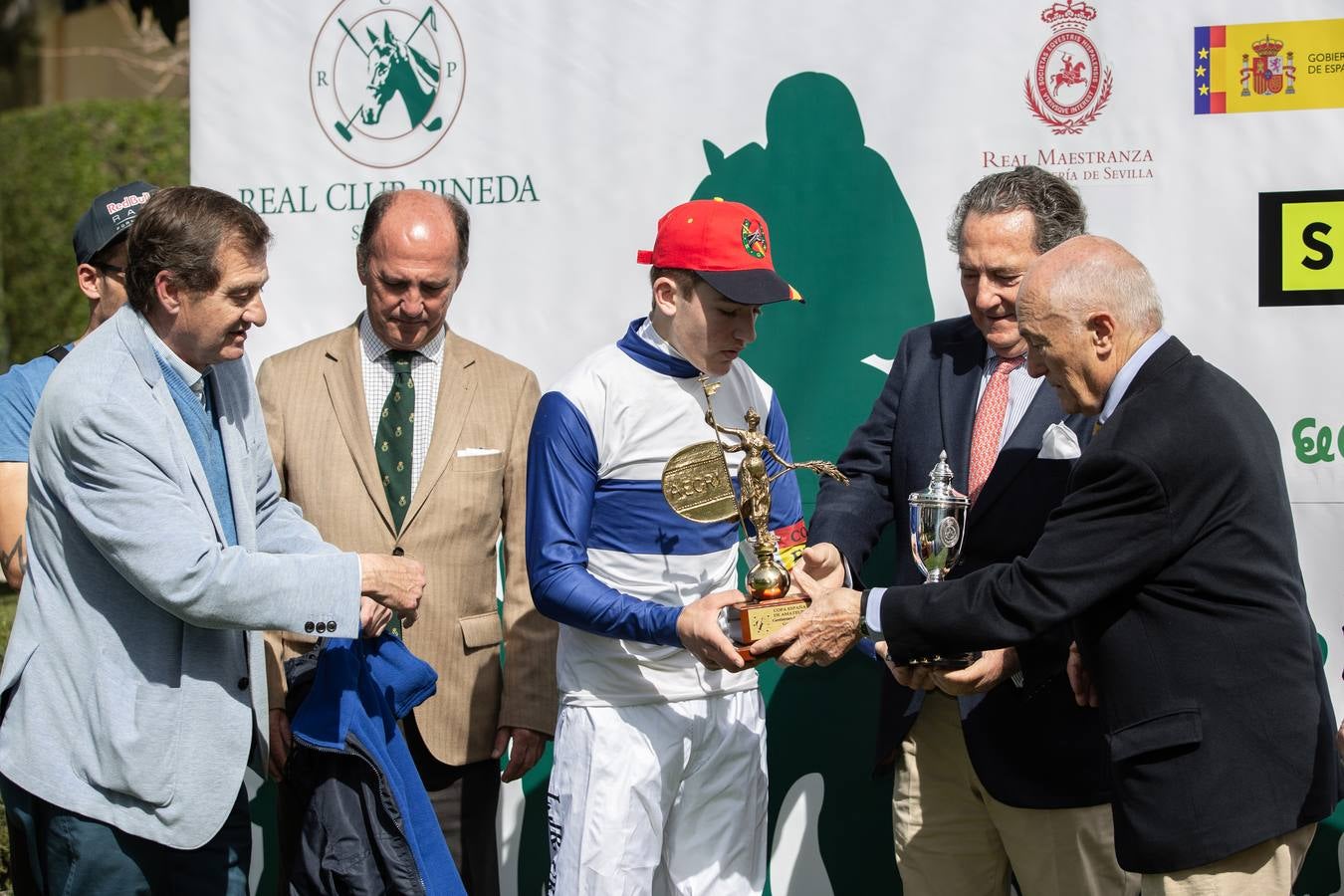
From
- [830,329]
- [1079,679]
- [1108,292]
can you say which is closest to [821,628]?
[1079,679]

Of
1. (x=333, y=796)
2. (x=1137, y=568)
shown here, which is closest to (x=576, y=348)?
(x=333, y=796)

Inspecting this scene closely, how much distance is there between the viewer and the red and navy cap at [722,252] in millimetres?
3438

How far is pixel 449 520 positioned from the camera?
3.94 meters

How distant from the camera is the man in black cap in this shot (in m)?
3.69

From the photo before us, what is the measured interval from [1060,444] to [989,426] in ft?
0.95

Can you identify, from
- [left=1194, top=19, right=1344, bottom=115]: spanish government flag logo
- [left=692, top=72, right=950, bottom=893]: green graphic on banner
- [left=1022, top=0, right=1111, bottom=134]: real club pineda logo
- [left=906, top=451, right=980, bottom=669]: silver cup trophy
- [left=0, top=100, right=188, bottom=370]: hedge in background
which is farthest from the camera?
[left=0, top=100, right=188, bottom=370]: hedge in background

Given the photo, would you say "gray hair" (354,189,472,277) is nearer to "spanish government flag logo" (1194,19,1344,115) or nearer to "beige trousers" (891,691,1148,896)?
"beige trousers" (891,691,1148,896)

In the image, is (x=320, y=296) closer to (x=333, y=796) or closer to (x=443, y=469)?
(x=443, y=469)

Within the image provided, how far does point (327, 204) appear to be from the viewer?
489 cm

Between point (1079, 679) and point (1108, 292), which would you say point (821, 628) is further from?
point (1108, 292)

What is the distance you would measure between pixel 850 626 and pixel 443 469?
120 centimetres

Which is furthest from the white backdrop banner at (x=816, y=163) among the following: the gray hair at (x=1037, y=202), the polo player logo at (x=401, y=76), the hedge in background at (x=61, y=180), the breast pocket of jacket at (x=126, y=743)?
the hedge in background at (x=61, y=180)

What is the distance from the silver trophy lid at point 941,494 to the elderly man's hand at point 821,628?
1.04ft

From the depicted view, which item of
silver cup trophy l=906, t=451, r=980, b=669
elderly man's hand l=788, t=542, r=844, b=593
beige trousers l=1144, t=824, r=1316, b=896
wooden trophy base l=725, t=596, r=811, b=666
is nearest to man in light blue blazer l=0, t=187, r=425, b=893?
wooden trophy base l=725, t=596, r=811, b=666
